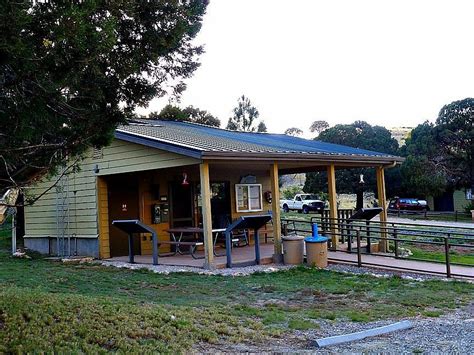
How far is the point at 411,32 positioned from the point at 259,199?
6839 mm

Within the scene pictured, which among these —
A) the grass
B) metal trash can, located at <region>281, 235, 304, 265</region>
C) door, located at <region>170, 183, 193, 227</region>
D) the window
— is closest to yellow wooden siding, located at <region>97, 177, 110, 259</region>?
door, located at <region>170, 183, 193, 227</region>

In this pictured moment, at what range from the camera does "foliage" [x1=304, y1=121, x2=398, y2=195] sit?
36625 millimetres

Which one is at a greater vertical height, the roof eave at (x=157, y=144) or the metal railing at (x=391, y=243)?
the roof eave at (x=157, y=144)

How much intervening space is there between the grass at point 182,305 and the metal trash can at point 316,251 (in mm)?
470

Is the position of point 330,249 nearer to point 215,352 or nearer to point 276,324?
point 276,324

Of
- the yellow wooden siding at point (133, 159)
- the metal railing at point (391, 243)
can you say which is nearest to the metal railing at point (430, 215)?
the metal railing at point (391, 243)

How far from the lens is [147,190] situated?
14078mm

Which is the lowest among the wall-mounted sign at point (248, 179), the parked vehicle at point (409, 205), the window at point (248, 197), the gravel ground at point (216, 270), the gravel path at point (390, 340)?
the gravel path at point (390, 340)

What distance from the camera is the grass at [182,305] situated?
4734 millimetres

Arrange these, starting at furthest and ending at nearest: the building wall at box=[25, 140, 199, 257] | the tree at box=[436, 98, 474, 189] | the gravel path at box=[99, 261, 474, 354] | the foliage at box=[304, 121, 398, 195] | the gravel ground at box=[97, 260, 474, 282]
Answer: the foliage at box=[304, 121, 398, 195]
the tree at box=[436, 98, 474, 189]
the building wall at box=[25, 140, 199, 257]
the gravel ground at box=[97, 260, 474, 282]
the gravel path at box=[99, 261, 474, 354]

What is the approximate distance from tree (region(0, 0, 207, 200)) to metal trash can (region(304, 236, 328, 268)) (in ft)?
19.9

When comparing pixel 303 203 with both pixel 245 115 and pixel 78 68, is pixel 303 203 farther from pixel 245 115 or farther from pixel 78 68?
pixel 78 68

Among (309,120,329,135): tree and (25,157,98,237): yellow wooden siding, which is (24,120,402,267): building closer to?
(25,157,98,237): yellow wooden siding

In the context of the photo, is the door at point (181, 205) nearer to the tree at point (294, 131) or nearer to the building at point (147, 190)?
the building at point (147, 190)
